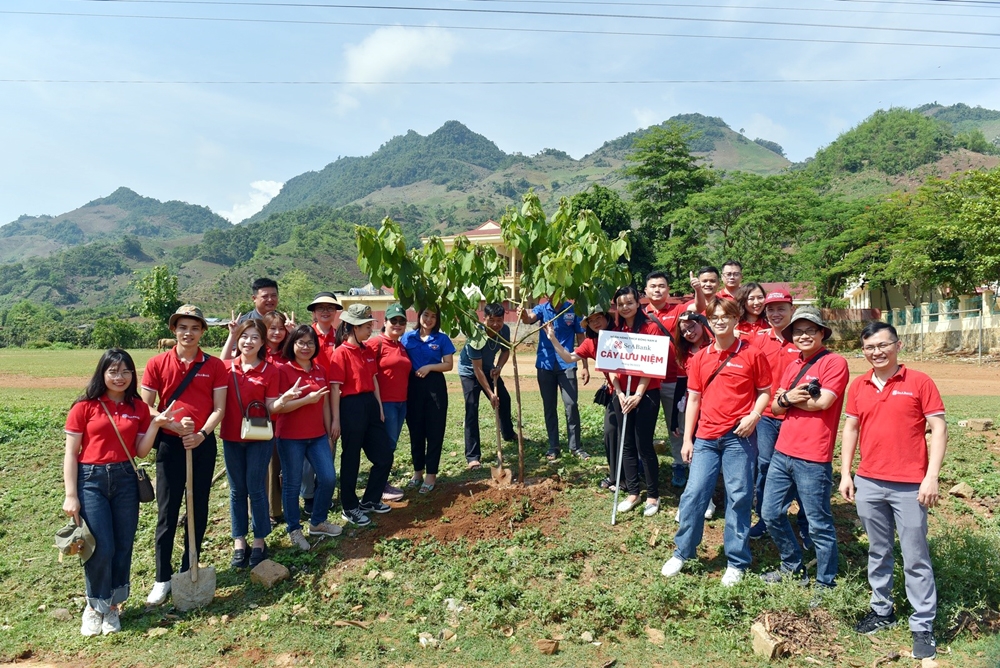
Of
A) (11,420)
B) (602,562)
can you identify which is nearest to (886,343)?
(602,562)

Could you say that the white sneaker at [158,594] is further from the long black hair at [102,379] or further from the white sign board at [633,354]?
the white sign board at [633,354]

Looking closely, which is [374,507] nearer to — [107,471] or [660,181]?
[107,471]

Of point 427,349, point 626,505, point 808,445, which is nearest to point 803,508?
point 808,445

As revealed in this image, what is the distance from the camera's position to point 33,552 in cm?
636

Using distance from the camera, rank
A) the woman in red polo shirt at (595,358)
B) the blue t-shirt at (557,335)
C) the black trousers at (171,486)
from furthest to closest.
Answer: the blue t-shirt at (557,335)
the woman in red polo shirt at (595,358)
the black trousers at (171,486)

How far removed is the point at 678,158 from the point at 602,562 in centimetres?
3651

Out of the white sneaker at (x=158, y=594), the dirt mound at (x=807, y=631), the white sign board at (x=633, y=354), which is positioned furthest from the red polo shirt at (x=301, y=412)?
the dirt mound at (x=807, y=631)

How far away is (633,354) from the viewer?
5906 mm

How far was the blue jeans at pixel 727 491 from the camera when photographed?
16.3 feet

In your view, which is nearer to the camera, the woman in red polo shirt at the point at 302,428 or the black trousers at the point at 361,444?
the woman in red polo shirt at the point at 302,428

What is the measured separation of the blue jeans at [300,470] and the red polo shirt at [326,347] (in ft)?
2.27

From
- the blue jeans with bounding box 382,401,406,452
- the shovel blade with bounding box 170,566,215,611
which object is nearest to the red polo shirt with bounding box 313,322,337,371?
the blue jeans with bounding box 382,401,406,452

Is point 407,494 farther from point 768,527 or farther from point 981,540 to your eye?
point 981,540

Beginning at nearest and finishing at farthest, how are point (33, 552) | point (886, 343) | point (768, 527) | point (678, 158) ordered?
point (886, 343) < point (768, 527) < point (33, 552) < point (678, 158)
